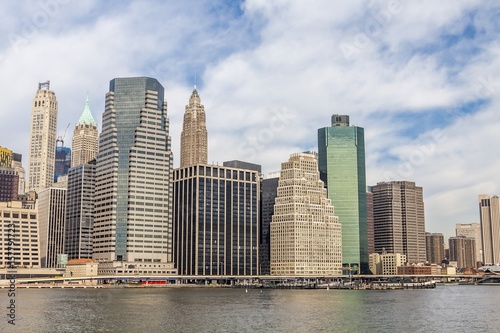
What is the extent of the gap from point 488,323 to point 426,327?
17.4 metres

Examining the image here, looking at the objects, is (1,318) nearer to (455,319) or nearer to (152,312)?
(152,312)

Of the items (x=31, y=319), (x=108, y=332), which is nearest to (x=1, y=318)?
(x=31, y=319)

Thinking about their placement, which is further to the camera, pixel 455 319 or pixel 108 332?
pixel 455 319

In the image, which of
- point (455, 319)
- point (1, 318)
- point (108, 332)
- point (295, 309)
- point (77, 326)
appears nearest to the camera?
point (108, 332)

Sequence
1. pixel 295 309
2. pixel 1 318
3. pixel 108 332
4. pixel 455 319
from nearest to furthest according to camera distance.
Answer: pixel 108 332 → pixel 1 318 → pixel 455 319 → pixel 295 309

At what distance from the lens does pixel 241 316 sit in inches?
5822

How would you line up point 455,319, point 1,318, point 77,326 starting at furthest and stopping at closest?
point 455,319, point 1,318, point 77,326

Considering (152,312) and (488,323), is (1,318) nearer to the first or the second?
(152,312)

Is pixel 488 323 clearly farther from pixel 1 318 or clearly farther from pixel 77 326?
pixel 1 318

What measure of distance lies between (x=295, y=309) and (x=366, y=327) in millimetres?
49762

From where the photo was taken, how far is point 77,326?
121 metres

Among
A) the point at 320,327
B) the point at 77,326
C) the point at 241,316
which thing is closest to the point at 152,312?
the point at 241,316

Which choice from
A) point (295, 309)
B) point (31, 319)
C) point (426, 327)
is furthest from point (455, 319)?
point (31, 319)

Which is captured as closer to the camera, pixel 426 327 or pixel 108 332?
pixel 108 332
